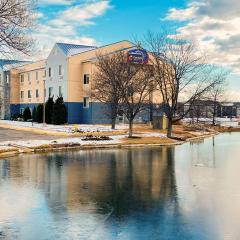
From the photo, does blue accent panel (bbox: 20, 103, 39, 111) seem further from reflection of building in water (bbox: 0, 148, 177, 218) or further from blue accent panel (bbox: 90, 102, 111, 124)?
reflection of building in water (bbox: 0, 148, 177, 218)

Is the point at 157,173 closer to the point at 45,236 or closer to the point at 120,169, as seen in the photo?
the point at 120,169

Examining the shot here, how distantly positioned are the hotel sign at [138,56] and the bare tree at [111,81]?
3112mm

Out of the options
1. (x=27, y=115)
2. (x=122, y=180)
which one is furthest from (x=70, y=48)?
(x=122, y=180)

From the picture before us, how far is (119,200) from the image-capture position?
12656mm

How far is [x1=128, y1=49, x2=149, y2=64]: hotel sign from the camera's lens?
170ft

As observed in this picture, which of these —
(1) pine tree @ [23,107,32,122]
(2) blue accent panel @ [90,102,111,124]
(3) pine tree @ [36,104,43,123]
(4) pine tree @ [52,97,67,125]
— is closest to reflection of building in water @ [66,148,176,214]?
(4) pine tree @ [52,97,67,125]

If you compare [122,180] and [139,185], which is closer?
[139,185]

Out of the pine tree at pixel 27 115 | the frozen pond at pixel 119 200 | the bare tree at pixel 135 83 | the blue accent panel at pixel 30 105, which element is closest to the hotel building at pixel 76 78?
the pine tree at pixel 27 115

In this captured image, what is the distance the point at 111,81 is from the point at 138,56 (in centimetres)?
1026

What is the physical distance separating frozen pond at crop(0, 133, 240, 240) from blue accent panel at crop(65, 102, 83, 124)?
36145 mm

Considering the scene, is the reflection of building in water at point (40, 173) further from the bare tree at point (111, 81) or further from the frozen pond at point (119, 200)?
the bare tree at point (111, 81)

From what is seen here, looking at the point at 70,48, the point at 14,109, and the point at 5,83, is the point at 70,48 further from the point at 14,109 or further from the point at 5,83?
the point at 14,109

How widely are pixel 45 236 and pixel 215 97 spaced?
59667 mm

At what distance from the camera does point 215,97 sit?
2608 inches
